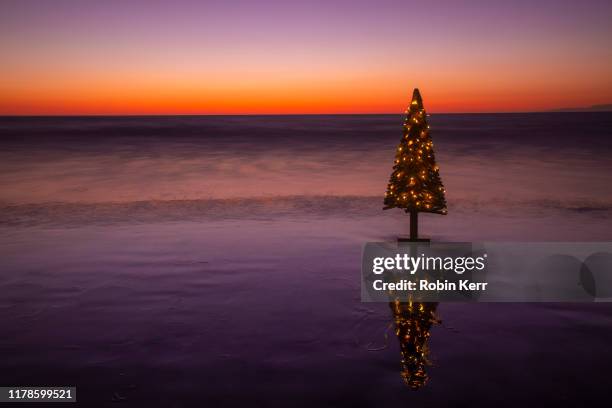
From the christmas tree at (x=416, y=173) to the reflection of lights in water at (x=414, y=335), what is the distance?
4.08 meters

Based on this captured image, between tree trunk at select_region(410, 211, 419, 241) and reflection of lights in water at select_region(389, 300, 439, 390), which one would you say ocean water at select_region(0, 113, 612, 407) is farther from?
tree trunk at select_region(410, 211, 419, 241)

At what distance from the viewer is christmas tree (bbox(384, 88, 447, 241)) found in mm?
13844

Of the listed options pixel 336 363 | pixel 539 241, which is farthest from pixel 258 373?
pixel 539 241

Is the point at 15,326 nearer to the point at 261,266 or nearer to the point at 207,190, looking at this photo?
the point at 261,266

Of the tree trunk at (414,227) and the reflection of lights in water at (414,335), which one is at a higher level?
the tree trunk at (414,227)

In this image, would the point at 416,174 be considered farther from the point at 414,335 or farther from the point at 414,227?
the point at 414,335

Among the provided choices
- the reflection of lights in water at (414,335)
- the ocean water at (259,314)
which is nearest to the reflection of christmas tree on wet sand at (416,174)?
the ocean water at (259,314)

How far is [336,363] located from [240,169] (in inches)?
1397

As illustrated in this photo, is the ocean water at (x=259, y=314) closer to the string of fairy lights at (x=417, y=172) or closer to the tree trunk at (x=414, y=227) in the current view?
the tree trunk at (x=414, y=227)

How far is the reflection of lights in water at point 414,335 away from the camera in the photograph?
7.75m

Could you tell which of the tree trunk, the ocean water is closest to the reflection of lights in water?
the ocean water

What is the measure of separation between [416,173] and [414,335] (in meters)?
5.93

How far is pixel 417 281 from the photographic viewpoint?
11.9m

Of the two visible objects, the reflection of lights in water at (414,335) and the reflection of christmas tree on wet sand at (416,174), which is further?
the reflection of christmas tree on wet sand at (416,174)
